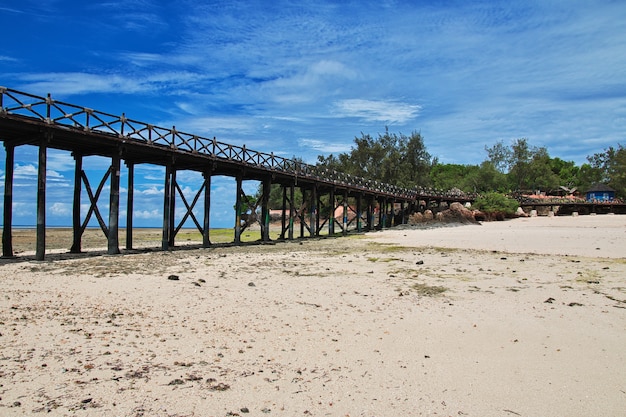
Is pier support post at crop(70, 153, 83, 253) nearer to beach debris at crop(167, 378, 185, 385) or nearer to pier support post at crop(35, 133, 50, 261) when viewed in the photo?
pier support post at crop(35, 133, 50, 261)

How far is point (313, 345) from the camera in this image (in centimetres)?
595

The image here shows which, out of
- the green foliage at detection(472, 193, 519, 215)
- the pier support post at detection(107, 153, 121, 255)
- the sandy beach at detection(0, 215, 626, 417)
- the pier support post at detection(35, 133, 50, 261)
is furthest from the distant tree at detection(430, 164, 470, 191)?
the sandy beach at detection(0, 215, 626, 417)

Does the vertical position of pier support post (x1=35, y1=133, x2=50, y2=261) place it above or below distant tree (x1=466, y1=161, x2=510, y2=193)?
below

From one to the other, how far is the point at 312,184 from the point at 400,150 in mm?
45208

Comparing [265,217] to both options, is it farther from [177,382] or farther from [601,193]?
[601,193]

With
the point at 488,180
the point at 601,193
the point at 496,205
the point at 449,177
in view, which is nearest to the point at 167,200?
the point at 496,205

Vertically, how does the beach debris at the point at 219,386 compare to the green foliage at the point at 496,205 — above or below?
below

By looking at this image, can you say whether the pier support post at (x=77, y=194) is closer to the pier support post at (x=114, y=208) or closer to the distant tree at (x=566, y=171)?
the pier support post at (x=114, y=208)

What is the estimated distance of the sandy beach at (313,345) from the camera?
14.0 feet

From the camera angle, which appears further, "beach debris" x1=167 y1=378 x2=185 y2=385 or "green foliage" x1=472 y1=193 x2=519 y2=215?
"green foliage" x1=472 y1=193 x2=519 y2=215

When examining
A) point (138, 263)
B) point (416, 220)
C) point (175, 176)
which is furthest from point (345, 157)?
point (138, 263)

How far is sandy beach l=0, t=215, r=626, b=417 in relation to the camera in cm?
425

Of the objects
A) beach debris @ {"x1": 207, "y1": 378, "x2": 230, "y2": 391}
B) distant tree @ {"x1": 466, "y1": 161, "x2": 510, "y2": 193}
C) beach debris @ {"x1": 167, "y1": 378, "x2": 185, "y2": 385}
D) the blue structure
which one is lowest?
beach debris @ {"x1": 207, "y1": 378, "x2": 230, "y2": 391}

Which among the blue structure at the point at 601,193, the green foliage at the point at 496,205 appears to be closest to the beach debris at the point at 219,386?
the green foliage at the point at 496,205
